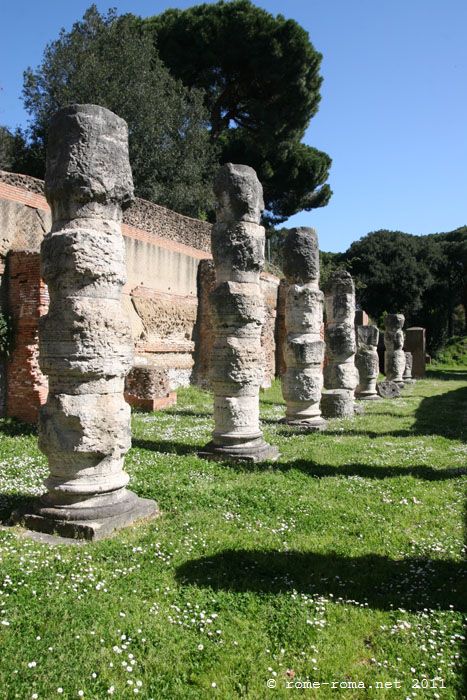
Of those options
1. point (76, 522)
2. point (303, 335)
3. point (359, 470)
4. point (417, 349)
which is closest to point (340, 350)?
point (303, 335)

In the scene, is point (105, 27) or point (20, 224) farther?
point (105, 27)

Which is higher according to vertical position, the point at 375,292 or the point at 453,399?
the point at 375,292

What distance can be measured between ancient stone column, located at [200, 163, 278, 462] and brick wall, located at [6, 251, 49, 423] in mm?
3336

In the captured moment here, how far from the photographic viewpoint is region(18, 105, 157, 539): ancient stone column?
485 cm

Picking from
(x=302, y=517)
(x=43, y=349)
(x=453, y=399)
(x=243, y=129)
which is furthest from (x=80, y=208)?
(x=243, y=129)

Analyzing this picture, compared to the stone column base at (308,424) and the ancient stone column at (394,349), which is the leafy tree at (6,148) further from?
the ancient stone column at (394,349)

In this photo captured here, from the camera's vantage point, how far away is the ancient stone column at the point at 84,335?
15.9ft

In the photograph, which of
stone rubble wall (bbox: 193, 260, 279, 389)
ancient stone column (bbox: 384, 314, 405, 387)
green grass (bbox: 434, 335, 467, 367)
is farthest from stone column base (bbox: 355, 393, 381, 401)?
green grass (bbox: 434, 335, 467, 367)

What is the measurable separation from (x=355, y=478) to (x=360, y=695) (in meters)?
4.16

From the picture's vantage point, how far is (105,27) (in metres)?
21.9

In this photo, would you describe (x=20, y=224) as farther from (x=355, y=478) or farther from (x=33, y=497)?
(x=355, y=478)

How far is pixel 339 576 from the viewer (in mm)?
4086

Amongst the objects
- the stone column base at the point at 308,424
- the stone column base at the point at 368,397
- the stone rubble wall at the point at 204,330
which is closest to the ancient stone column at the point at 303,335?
the stone column base at the point at 308,424

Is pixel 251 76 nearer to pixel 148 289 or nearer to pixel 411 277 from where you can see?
pixel 148 289
